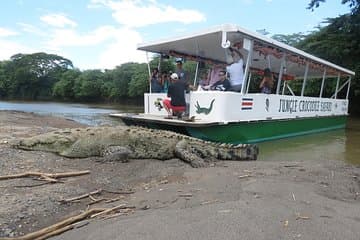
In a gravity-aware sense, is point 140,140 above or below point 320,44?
below

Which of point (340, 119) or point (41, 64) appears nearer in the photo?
point (340, 119)

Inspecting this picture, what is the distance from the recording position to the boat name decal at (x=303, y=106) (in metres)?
12.6

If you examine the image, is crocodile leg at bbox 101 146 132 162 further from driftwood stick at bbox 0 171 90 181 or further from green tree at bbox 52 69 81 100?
green tree at bbox 52 69 81 100

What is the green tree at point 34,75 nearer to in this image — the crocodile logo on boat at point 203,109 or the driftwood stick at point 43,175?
the crocodile logo on boat at point 203,109

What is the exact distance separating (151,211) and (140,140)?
10.6ft

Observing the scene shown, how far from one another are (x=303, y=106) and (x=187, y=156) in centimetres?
858

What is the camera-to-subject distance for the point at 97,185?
5.08m

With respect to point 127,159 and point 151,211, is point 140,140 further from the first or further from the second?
point 151,211

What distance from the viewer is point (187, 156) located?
6.79 meters

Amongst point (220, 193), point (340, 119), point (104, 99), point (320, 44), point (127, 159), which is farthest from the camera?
point (104, 99)

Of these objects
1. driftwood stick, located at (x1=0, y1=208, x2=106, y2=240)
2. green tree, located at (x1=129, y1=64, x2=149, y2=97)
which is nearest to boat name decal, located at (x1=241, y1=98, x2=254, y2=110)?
driftwood stick, located at (x1=0, y1=208, x2=106, y2=240)

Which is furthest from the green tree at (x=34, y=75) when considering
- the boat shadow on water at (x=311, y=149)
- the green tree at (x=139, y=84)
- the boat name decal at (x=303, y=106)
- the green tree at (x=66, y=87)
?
the boat shadow on water at (x=311, y=149)

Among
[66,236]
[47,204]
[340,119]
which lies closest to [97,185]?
[47,204]

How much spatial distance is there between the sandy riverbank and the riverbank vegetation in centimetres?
901
